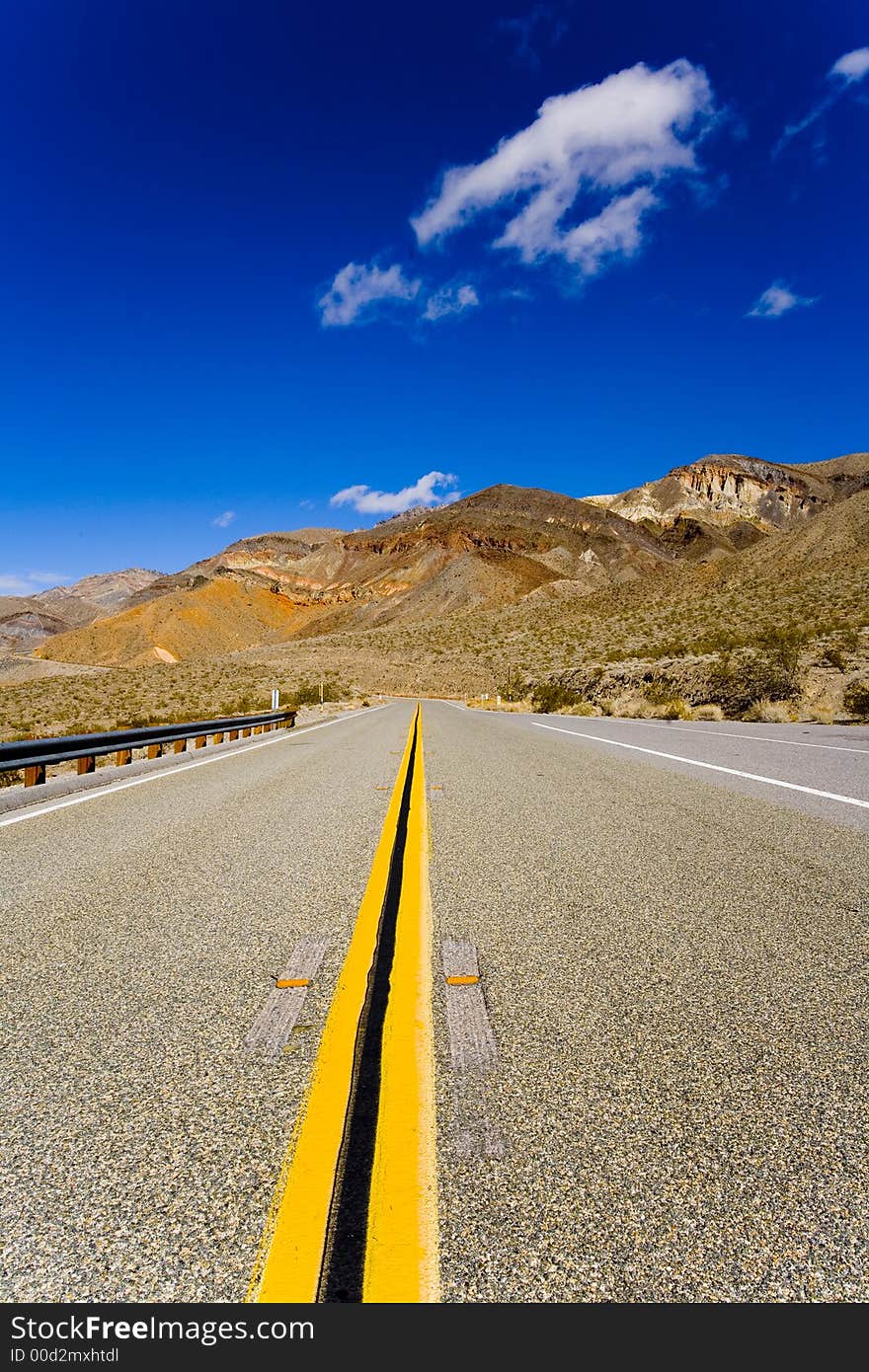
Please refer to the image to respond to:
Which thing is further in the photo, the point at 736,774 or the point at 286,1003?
the point at 736,774

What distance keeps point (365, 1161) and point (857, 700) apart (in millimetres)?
20897

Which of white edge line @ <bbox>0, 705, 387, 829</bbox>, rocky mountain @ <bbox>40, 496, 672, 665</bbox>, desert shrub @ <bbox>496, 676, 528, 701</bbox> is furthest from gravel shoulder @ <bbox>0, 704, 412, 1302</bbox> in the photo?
rocky mountain @ <bbox>40, 496, 672, 665</bbox>

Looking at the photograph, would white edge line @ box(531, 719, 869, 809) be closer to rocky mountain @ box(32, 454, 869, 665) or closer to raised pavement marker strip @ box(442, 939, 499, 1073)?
raised pavement marker strip @ box(442, 939, 499, 1073)

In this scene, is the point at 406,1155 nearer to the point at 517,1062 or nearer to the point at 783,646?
the point at 517,1062

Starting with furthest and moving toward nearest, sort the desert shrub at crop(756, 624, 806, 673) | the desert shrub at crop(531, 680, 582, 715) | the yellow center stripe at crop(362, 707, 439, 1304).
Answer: the desert shrub at crop(531, 680, 582, 715)
the desert shrub at crop(756, 624, 806, 673)
the yellow center stripe at crop(362, 707, 439, 1304)

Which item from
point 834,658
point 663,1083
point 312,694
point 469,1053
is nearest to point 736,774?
point 663,1083

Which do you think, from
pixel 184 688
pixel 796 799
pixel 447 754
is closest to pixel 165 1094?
pixel 796 799

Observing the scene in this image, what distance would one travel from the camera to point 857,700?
19562 millimetres

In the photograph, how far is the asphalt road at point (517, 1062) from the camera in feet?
5.53

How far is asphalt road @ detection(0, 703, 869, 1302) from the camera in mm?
1686

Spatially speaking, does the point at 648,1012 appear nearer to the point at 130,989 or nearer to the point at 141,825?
the point at 130,989

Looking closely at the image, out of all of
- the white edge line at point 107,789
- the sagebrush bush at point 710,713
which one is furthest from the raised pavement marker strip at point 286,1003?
the sagebrush bush at point 710,713

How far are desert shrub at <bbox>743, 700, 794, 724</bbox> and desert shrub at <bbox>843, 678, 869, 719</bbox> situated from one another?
1491mm

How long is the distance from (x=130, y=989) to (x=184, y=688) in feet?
172
